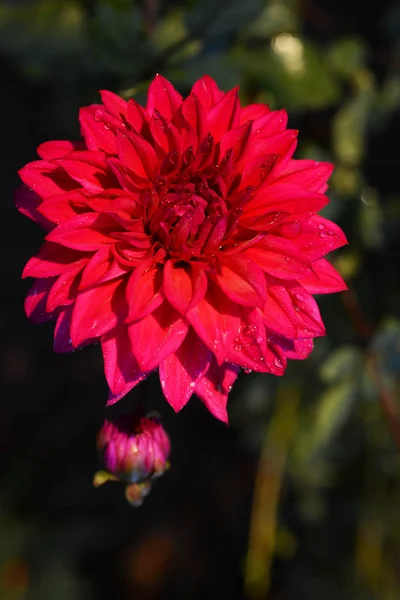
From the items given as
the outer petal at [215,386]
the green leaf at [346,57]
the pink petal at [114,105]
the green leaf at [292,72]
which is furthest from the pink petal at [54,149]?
the green leaf at [346,57]

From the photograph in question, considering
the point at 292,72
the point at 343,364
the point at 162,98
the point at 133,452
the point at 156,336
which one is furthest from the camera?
the point at 292,72

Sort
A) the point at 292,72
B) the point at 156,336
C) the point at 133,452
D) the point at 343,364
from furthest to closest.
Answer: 1. the point at 292,72
2. the point at 343,364
3. the point at 133,452
4. the point at 156,336

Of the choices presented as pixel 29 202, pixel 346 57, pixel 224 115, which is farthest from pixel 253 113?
pixel 346 57

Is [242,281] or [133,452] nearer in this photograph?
[242,281]

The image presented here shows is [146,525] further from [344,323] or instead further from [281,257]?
[281,257]

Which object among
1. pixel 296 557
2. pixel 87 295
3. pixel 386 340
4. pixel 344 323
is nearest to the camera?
pixel 87 295

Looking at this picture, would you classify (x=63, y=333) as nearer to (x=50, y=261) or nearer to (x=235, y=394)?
(x=50, y=261)

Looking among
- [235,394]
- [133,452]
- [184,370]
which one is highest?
[184,370]

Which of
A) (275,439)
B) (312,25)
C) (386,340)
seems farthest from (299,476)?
(312,25)
